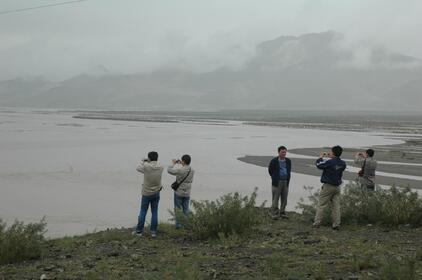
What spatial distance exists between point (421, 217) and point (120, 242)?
608cm

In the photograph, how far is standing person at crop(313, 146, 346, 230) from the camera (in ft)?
34.5

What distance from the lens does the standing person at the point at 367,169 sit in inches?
498

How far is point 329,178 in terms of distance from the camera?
10.6m

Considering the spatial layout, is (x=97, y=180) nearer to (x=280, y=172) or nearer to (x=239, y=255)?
(x=280, y=172)

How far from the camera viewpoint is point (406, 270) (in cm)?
585

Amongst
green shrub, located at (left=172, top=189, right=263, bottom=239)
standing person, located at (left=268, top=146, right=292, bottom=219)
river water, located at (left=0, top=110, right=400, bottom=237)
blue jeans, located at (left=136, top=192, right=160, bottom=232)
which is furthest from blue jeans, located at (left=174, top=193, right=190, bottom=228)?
river water, located at (left=0, top=110, right=400, bottom=237)

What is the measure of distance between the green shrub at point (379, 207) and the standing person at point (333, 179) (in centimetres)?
56

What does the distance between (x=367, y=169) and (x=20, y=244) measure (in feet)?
26.3

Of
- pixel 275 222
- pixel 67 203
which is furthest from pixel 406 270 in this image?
pixel 67 203

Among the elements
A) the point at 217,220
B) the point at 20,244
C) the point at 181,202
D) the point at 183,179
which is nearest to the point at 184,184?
the point at 183,179

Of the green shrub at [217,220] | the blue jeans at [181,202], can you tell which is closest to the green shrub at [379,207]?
the green shrub at [217,220]

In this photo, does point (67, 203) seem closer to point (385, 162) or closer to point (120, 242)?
point (120, 242)

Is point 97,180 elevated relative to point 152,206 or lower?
lower

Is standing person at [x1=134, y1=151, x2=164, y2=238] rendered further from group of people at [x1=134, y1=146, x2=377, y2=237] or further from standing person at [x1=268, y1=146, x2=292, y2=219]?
standing person at [x1=268, y1=146, x2=292, y2=219]
